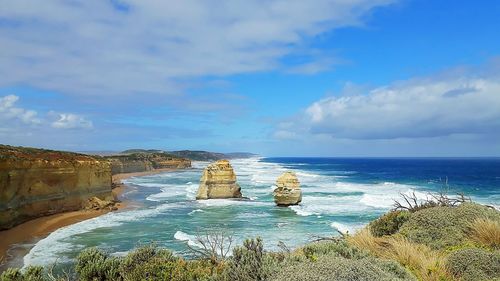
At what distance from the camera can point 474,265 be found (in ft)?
24.2

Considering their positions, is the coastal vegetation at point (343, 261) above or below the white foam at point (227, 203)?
above

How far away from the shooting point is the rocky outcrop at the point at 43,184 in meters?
25.2

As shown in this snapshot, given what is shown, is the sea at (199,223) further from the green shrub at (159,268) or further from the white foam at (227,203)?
the green shrub at (159,268)

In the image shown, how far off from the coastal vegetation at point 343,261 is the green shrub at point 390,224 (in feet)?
5.80

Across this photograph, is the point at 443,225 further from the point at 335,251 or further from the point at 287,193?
the point at 287,193

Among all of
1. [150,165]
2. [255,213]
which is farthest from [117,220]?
[150,165]

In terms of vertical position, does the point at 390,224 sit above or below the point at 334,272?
below

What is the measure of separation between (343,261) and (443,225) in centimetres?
584

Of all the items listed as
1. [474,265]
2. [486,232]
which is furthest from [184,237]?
[474,265]

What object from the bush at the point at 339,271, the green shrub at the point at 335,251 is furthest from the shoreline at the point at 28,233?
the bush at the point at 339,271

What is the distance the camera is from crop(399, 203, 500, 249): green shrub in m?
9.95

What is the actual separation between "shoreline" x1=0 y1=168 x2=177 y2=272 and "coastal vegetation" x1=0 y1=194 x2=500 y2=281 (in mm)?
12061

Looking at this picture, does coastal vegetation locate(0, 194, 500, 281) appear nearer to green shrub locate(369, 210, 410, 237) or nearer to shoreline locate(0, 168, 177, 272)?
green shrub locate(369, 210, 410, 237)

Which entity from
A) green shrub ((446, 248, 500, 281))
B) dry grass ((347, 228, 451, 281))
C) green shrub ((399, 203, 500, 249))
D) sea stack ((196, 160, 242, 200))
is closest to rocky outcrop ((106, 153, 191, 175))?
sea stack ((196, 160, 242, 200))
